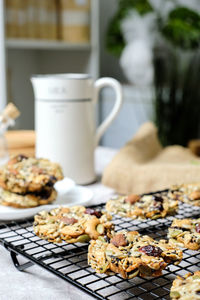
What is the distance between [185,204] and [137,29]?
2175 mm

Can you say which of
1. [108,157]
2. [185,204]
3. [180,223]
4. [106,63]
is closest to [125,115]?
[106,63]

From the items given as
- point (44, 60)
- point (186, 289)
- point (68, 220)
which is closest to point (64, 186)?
point (68, 220)

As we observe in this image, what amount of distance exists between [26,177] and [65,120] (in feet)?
1.06

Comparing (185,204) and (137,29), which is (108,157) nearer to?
(185,204)

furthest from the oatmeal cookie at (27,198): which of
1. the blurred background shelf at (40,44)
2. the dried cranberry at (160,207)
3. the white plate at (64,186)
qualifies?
Answer: the blurred background shelf at (40,44)

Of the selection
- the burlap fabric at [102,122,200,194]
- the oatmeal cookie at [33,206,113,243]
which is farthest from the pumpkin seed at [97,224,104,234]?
the burlap fabric at [102,122,200,194]

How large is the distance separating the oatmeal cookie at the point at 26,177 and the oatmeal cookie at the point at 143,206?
133 millimetres

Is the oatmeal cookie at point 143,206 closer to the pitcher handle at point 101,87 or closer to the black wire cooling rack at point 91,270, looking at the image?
the black wire cooling rack at point 91,270

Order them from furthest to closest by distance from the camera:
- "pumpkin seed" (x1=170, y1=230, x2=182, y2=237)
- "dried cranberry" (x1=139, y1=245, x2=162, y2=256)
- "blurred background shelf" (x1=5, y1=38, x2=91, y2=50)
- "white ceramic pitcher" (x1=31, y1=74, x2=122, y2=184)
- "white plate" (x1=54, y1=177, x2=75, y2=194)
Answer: "blurred background shelf" (x1=5, y1=38, x2=91, y2=50) → "white ceramic pitcher" (x1=31, y1=74, x2=122, y2=184) → "white plate" (x1=54, y1=177, x2=75, y2=194) → "pumpkin seed" (x1=170, y1=230, x2=182, y2=237) → "dried cranberry" (x1=139, y1=245, x2=162, y2=256)

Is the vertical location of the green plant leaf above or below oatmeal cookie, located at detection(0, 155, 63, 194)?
above

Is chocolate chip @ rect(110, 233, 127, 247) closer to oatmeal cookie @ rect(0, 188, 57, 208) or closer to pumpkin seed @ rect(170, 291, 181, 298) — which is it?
pumpkin seed @ rect(170, 291, 181, 298)

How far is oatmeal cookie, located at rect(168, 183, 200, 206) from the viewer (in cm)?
88

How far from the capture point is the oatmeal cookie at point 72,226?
658mm

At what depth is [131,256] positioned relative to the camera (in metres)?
0.57
